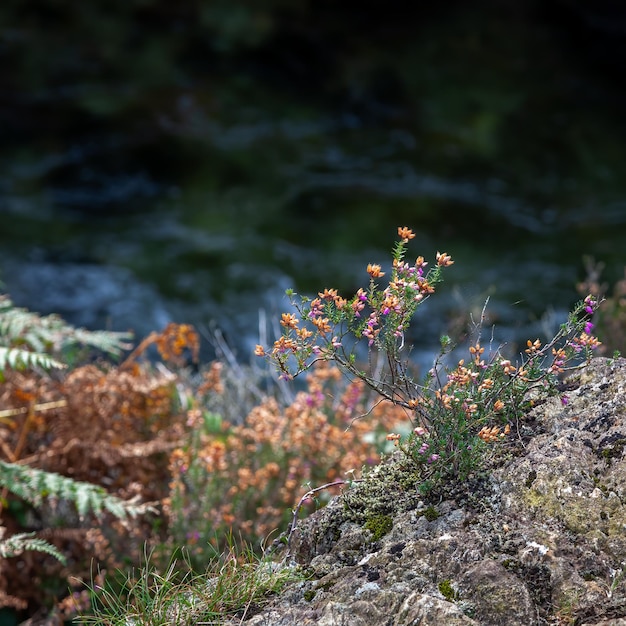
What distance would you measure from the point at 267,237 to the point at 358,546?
24.7 ft

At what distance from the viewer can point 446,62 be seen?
12477mm

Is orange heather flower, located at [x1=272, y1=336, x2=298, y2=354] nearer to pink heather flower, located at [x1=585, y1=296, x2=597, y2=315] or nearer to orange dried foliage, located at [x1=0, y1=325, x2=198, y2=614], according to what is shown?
pink heather flower, located at [x1=585, y1=296, x2=597, y2=315]

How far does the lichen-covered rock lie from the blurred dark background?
16.0ft

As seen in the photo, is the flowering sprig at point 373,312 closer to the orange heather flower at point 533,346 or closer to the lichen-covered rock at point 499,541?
the orange heather flower at point 533,346

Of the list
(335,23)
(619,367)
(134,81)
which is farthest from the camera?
(335,23)

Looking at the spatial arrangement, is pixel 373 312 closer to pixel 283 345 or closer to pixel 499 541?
pixel 283 345

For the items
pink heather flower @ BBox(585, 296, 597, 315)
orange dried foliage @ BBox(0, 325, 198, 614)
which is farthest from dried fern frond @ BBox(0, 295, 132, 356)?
pink heather flower @ BBox(585, 296, 597, 315)

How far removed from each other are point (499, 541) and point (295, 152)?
957 cm

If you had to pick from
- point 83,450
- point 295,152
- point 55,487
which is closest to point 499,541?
point 55,487

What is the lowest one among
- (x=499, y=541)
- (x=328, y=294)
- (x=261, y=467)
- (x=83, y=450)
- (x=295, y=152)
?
(x=499, y=541)

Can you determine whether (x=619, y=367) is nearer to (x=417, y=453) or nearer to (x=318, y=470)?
(x=417, y=453)

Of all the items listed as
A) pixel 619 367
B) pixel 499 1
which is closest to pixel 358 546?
pixel 619 367

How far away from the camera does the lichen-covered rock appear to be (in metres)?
1.89

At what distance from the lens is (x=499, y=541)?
2016 mm
